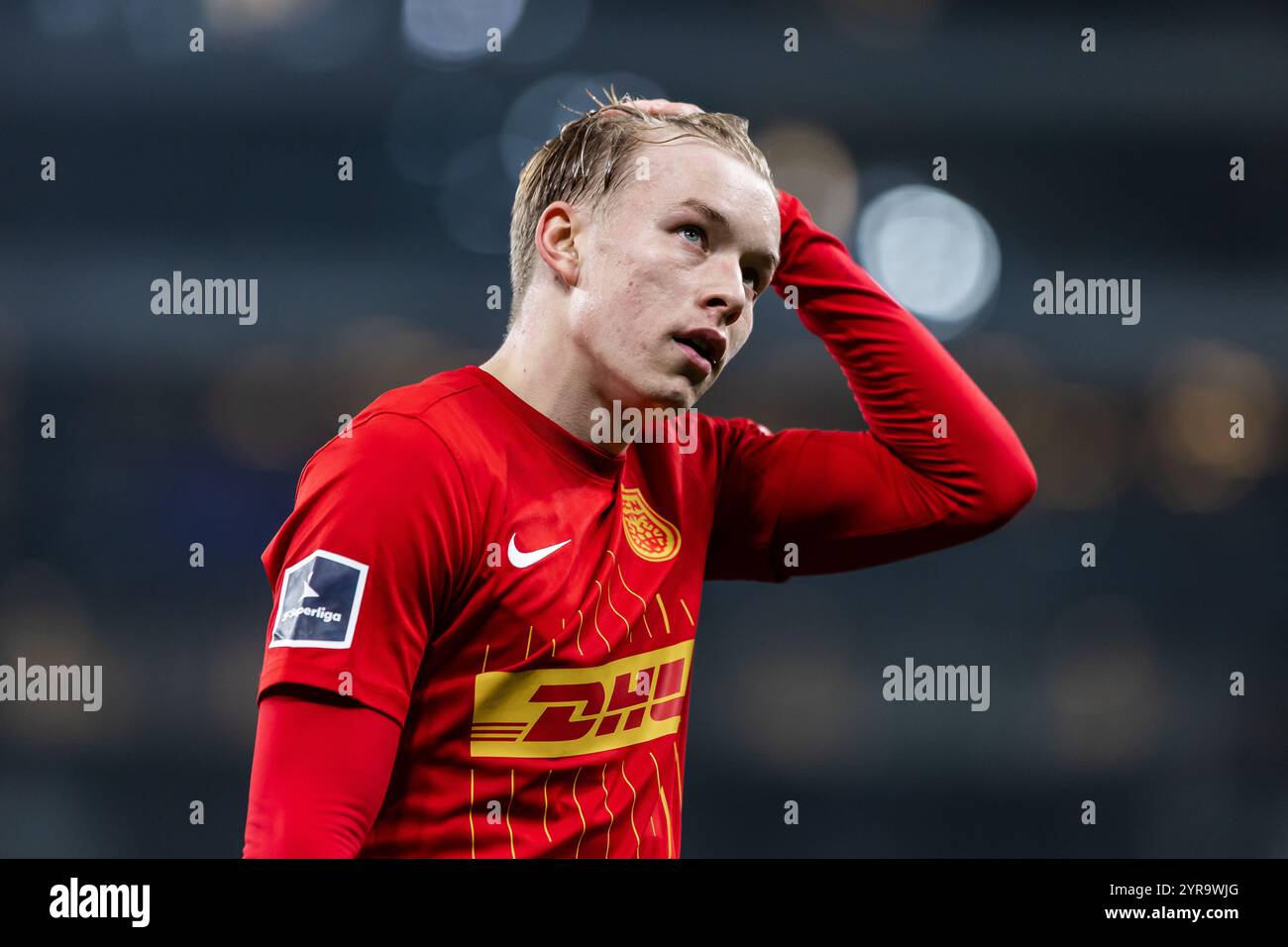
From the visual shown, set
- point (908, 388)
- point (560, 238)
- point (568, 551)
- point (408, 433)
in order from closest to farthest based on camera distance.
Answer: point (408, 433)
point (568, 551)
point (560, 238)
point (908, 388)

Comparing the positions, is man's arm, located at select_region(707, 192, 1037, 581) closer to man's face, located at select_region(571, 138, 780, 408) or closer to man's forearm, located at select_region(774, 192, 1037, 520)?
man's forearm, located at select_region(774, 192, 1037, 520)

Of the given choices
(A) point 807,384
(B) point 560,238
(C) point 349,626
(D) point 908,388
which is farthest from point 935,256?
(C) point 349,626

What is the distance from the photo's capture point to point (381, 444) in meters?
1.37

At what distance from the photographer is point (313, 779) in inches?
48.1

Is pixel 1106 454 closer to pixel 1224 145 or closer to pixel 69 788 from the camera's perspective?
pixel 1224 145

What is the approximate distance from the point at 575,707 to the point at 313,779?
373mm

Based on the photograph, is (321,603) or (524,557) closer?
(321,603)

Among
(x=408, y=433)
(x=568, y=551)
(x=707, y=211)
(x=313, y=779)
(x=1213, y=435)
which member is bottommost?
(x=313, y=779)

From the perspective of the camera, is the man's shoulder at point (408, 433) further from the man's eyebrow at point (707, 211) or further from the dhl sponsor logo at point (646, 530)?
the man's eyebrow at point (707, 211)

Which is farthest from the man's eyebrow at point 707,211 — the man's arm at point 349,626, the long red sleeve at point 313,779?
the long red sleeve at point 313,779

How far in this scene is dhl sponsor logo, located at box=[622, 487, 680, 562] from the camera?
1.62 meters

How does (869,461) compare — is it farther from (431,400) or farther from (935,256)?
(935,256)

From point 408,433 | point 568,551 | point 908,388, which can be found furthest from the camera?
point 908,388

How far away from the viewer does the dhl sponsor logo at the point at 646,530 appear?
1624 mm
